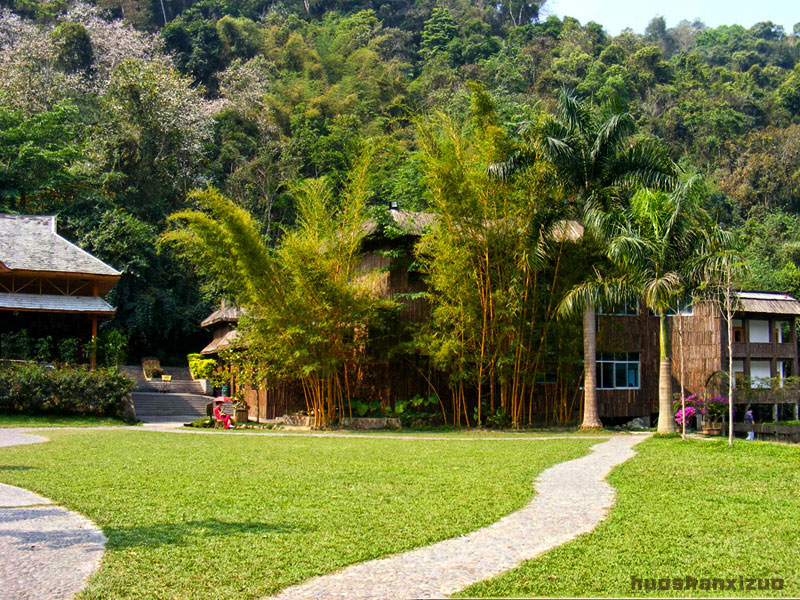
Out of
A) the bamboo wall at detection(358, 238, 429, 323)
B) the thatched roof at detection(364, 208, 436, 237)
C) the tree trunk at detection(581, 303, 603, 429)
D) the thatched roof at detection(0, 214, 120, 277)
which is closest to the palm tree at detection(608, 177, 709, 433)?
the tree trunk at detection(581, 303, 603, 429)

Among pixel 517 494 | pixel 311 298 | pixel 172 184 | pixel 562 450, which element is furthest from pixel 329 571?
pixel 172 184

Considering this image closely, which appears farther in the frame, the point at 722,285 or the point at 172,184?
the point at 172,184

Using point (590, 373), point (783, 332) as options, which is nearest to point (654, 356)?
point (590, 373)

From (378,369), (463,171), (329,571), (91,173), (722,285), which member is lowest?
(329,571)

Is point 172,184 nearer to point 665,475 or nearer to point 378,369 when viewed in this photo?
point 378,369

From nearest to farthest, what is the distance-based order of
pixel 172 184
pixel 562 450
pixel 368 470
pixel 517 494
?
pixel 517 494
pixel 368 470
pixel 562 450
pixel 172 184

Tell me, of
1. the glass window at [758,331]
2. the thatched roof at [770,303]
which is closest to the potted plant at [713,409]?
the thatched roof at [770,303]

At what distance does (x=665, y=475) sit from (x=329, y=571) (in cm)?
614

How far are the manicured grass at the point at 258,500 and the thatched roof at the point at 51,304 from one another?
37.1 feet

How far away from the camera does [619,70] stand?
188 ft

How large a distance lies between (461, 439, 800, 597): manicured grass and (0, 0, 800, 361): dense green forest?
1235cm

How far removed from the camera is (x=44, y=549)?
5820mm

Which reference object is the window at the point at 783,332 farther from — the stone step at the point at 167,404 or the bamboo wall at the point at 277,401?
the stone step at the point at 167,404

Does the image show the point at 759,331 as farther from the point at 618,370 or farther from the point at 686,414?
the point at 686,414
